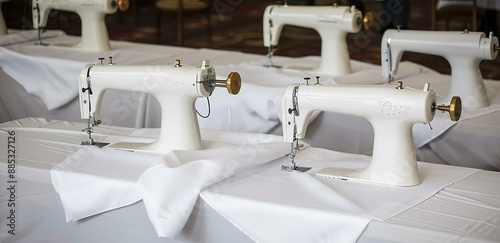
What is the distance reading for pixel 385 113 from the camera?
204 centimetres

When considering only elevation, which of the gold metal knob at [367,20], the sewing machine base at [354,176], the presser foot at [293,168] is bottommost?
the presser foot at [293,168]

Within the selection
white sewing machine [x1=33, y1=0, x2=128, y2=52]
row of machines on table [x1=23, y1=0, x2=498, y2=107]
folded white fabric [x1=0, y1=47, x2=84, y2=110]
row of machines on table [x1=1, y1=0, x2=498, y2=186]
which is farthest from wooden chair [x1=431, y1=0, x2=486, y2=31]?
folded white fabric [x1=0, y1=47, x2=84, y2=110]

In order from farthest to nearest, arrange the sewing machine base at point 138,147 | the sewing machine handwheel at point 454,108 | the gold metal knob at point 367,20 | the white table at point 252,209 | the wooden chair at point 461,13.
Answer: the wooden chair at point 461,13, the gold metal knob at point 367,20, the sewing machine base at point 138,147, the sewing machine handwheel at point 454,108, the white table at point 252,209

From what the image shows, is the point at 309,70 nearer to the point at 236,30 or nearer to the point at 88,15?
the point at 88,15

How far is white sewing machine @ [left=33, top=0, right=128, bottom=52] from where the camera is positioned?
3.72 metres

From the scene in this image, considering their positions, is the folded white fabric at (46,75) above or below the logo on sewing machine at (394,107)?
below

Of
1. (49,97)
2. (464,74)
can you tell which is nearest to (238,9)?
(49,97)

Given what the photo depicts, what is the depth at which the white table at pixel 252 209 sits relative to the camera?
182 cm

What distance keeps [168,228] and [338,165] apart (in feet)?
1.69

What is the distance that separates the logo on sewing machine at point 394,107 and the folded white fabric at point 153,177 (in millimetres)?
369

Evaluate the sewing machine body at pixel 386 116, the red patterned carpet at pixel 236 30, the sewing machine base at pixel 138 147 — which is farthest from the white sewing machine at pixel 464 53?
the red patterned carpet at pixel 236 30

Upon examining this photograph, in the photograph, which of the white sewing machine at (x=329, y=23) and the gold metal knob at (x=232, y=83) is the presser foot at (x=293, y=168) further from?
the white sewing machine at (x=329, y=23)

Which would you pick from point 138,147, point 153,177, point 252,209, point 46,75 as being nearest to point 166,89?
point 138,147

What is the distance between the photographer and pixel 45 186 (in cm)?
224
